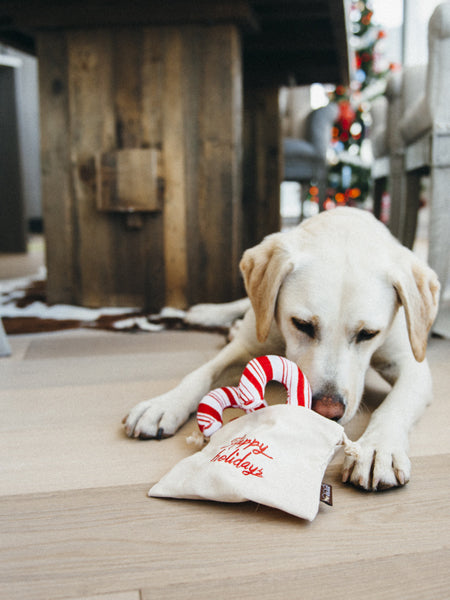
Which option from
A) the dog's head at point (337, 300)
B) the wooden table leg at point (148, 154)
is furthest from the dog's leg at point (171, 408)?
the wooden table leg at point (148, 154)

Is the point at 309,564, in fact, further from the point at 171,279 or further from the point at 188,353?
the point at 171,279

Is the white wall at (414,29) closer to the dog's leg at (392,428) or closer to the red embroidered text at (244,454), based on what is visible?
the dog's leg at (392,428)

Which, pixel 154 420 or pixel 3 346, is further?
pixel 3 346

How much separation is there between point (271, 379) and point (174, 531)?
1.23 feet

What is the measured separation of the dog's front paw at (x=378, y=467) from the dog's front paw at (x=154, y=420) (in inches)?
16.6

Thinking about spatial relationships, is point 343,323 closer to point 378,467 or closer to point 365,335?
point 365,335

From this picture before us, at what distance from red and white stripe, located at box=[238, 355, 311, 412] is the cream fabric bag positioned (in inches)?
2.0

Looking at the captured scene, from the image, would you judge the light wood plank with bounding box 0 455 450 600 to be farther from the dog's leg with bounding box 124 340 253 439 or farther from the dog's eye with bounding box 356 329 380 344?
the dog's eye with bounding box 356 329 380 344

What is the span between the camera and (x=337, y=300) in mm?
1275

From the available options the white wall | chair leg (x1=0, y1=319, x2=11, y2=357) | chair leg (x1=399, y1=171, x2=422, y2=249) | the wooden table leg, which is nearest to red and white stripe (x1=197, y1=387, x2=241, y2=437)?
chair leg (x1=0, y1=319, x2=11, y2=357)

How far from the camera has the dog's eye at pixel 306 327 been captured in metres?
1.30

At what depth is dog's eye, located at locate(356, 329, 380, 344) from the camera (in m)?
1.30

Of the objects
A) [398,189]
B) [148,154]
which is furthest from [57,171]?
[398,189]

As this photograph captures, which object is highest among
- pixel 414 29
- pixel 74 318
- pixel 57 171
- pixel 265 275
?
pixel 414 29
